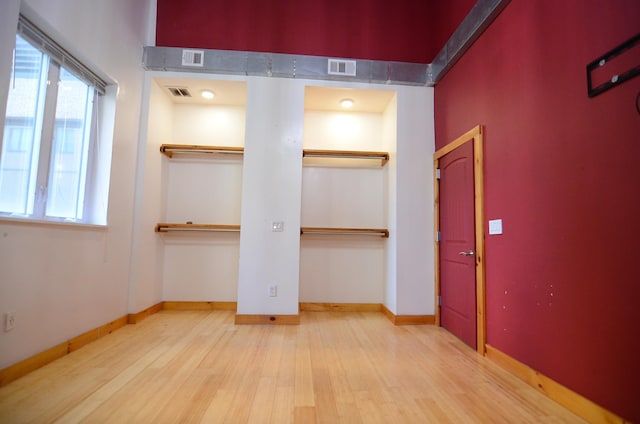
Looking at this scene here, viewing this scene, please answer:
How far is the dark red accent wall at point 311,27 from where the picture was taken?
12.9ft

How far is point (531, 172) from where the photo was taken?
7.27 feet

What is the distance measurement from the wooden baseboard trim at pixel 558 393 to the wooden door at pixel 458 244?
19.0 inches

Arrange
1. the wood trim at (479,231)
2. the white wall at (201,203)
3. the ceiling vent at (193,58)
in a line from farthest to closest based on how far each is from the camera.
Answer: the white wall at (201,203) → the ceiling vent at (193,58) → the wood trim at (479,231)

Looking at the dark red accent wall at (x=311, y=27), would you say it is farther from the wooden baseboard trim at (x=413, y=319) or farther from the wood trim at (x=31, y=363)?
the wood trim at (x=31, y=363)

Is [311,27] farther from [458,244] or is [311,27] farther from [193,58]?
[458,244]

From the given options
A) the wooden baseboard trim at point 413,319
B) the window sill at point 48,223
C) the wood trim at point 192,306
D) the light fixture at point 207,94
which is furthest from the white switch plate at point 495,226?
the light fixture at point 207,94

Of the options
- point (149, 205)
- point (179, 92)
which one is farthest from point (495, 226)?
point (179, 92)

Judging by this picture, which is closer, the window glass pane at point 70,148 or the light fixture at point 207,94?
the window glass pane at point 70,148

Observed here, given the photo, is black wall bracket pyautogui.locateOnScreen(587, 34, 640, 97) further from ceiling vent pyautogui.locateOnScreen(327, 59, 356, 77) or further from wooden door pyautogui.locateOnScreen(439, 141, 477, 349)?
ceiling vent pyautogui.locateOnScreen(327, 59, 356, 77)

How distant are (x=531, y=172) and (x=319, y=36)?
3028 millimetres

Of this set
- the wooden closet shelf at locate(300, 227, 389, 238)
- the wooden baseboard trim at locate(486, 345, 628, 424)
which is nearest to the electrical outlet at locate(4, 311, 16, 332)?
the wooden closet shelf at locate(300, 227, 389, 238)

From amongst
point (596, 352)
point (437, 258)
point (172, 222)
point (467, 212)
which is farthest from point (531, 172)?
point (172, 222)

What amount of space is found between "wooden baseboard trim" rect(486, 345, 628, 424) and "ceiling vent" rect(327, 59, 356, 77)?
322cm

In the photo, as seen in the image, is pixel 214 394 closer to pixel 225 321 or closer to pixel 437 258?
pixel 225 321
